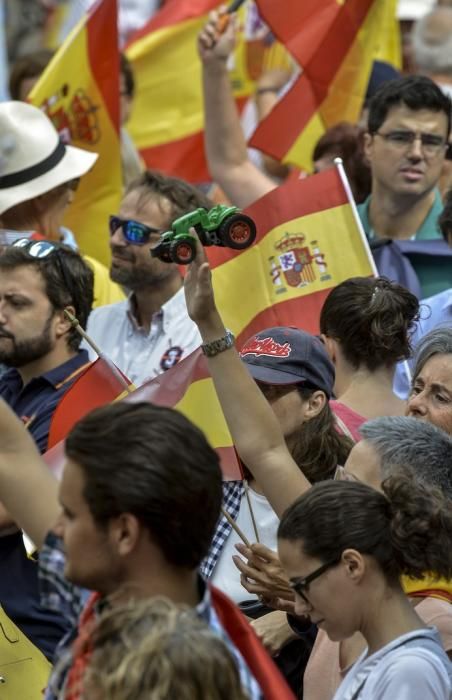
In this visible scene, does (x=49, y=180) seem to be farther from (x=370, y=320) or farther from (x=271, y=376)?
(x=271, y=376)

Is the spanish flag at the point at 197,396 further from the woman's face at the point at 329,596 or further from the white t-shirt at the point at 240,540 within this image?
the woman's face at the point at 329,596

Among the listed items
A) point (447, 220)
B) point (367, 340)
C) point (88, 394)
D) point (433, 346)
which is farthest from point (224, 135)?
point (433, 346)

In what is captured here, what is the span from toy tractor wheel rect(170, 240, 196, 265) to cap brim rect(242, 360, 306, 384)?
2.00 ft

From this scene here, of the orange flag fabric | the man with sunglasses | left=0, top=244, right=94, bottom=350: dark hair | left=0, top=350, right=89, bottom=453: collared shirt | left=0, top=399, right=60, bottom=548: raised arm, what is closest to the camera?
left=0, top=399, right=60, bottom=548: raised arm

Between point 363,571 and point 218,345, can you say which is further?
point 218,345

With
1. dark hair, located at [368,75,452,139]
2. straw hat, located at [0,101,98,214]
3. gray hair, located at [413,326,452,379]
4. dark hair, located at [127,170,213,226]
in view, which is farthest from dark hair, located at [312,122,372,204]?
gray hair, located at [413,326,452,379]

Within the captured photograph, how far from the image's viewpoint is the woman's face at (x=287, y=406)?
15.2 ft

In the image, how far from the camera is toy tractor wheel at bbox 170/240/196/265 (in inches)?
161

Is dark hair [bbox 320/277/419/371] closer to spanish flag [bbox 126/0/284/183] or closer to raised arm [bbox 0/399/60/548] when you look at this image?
raised arm [bbox 0/399/60/548]

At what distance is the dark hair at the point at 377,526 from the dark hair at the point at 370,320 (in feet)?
4.53

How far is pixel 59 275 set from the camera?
5.63m

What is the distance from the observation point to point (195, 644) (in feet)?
8.61

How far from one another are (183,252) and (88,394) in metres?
0.91

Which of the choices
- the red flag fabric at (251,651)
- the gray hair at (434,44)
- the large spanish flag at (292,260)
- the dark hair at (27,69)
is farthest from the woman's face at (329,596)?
the dark hair at (27,69)
